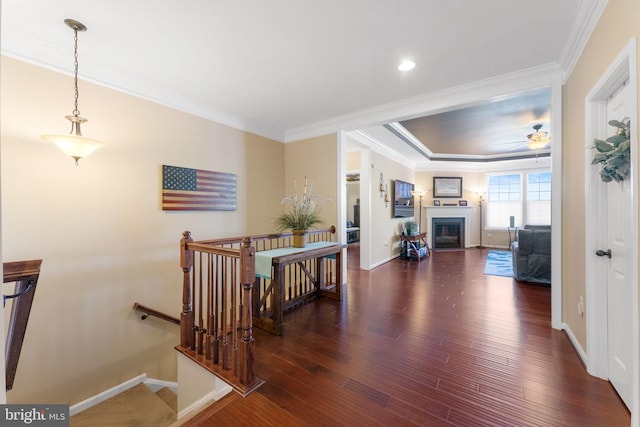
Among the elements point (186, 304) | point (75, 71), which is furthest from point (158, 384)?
point (75, 71)

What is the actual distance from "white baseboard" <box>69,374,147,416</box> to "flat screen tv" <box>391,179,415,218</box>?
557 centimetres

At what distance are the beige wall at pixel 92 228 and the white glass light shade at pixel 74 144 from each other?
→ 0.42 m

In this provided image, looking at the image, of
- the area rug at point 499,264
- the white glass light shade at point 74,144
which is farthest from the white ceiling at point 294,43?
the area rug at point 499,264

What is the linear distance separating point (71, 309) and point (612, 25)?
4776 millimetres

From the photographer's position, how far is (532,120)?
4.64 meters

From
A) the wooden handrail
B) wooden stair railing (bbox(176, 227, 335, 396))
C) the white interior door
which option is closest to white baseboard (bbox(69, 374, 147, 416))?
the wooden handrail

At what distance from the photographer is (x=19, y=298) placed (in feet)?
4.38

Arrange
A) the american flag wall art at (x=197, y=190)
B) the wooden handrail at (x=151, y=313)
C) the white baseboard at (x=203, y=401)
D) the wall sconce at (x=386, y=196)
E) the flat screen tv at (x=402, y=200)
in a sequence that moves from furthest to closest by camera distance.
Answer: the flat screen tv at (x=402, y=200)
the wall sconce at (x=386, y=196)
the american flag wall art at (x=197, y=190)
the wooden handrail at (x=151, y=313)
the white baseboard at (x=203, y=401)

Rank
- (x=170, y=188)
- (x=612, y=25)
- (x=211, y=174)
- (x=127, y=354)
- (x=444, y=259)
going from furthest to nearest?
1. (x=444, y=259)
2. (x=211, y=174)
3. (x=170, y=188)
4. (x=127, y=354)
5. (x=612, y=25)

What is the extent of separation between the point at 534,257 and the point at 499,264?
1.52 metres

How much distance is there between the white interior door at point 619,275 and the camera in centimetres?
168

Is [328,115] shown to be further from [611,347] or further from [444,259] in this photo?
[444,259]

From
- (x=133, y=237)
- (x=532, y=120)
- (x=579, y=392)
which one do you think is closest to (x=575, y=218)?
(x=579, y=392)

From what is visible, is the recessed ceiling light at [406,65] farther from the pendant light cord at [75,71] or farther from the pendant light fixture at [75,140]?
the pendant light cord at [75,71]
